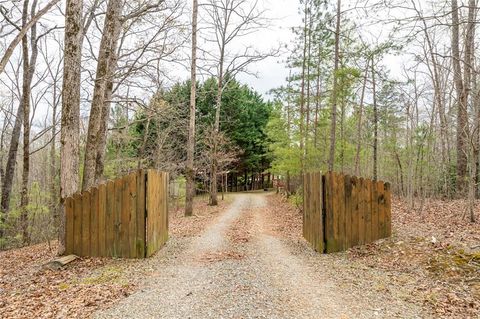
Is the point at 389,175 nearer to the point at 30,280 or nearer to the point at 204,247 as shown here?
the point at 204,247

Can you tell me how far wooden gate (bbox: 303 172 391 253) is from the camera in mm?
7000

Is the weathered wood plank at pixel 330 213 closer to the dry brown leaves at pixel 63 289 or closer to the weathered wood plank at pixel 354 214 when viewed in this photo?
the weathered wood plank at pixel 354 214

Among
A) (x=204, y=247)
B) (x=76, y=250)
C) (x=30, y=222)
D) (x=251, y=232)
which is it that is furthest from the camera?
(x=30, y=222)

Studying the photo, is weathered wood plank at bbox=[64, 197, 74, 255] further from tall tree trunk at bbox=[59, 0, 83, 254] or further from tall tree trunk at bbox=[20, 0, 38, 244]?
tall tree trunk at bbox=[20, 0, 38, 244]

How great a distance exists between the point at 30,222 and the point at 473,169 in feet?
50.1

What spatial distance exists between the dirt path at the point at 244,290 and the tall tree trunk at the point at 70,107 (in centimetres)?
224

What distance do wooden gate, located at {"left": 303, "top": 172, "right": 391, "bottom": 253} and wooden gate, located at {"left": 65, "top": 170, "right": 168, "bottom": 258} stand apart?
3.59 meters

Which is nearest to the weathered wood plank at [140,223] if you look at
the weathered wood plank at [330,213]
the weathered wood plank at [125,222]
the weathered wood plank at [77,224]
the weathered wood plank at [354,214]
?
the weathered wood plank at [125,222]

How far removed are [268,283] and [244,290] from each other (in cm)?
49

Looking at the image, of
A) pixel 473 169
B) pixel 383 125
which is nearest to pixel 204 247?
pixel 473 169

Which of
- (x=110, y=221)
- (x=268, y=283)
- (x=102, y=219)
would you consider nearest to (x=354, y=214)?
(x=268, y=283)

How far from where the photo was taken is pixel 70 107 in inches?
253

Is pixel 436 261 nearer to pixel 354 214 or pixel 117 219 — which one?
pixel 354 214

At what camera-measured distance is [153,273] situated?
549 centimetres
